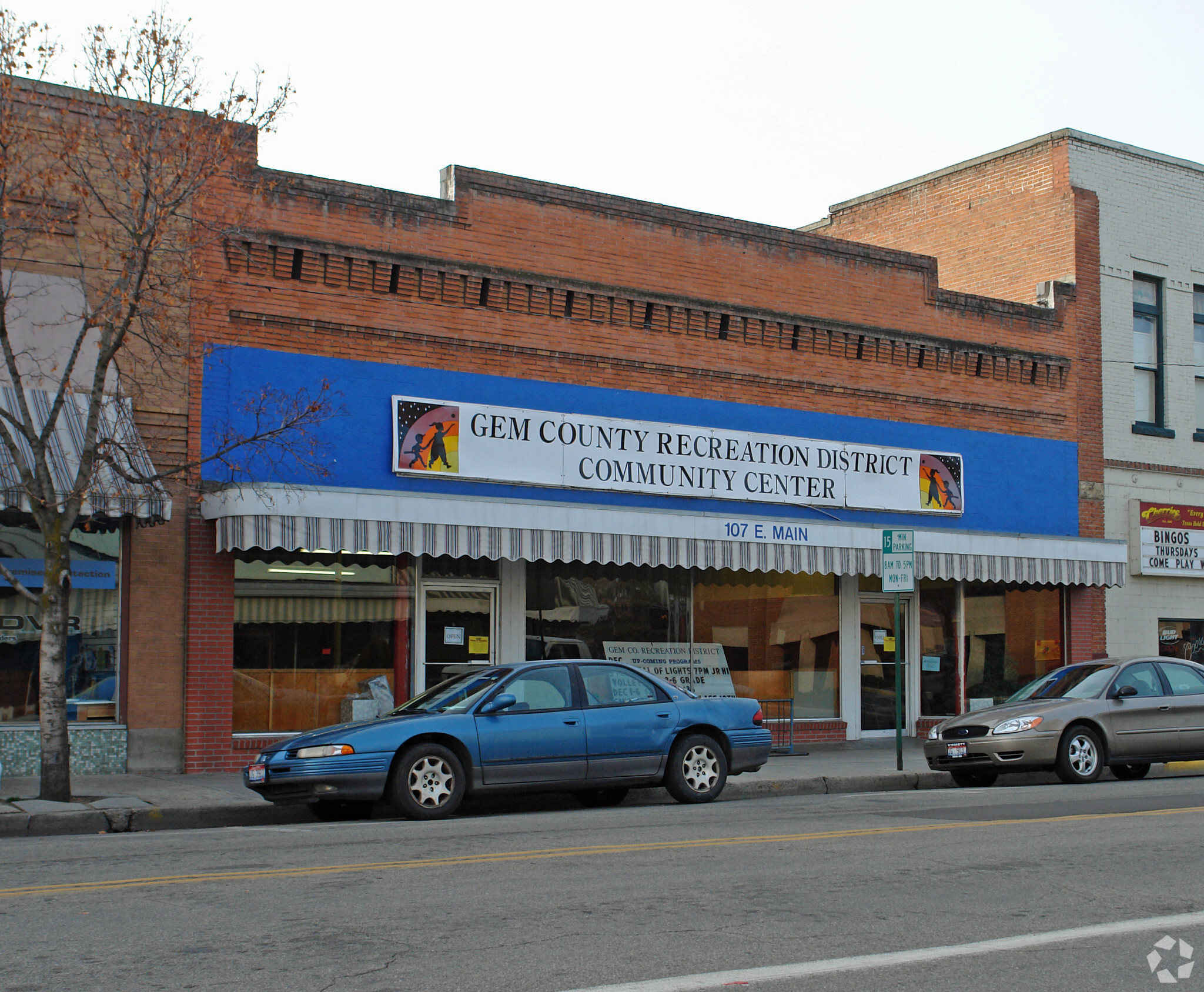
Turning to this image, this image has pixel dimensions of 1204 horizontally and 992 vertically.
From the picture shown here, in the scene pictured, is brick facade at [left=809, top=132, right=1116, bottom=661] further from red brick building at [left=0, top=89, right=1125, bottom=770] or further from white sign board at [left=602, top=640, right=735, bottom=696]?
white sign board at [left=602, top=640, right=735, bottom=696]

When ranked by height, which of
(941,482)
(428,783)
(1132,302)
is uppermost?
(1132,302)

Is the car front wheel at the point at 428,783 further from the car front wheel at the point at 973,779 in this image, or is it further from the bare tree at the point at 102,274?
the car front wheel at the point at 973,779

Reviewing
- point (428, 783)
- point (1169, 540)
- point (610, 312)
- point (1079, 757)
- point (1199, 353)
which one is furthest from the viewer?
point (1199, 353)

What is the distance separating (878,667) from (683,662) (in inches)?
145

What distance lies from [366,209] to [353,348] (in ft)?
5.91

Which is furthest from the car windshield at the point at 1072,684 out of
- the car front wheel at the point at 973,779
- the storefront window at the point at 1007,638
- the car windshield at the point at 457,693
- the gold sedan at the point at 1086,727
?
the car windshield at the point at 457,693

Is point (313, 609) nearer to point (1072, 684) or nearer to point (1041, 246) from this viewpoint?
point (1072, 684)

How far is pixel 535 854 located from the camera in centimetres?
878

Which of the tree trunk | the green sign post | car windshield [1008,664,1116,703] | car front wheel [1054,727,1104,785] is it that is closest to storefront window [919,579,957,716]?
car windshield [1008,664,1116,703]

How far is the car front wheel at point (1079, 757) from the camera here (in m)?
14.8

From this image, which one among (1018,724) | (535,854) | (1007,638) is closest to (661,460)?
(1018,724)

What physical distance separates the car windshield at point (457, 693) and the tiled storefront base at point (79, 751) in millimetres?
→ 4050

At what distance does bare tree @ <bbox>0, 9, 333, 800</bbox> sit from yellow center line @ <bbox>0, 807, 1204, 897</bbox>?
4788 millimetres

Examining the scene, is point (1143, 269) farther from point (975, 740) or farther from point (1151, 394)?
point (975, 740)
